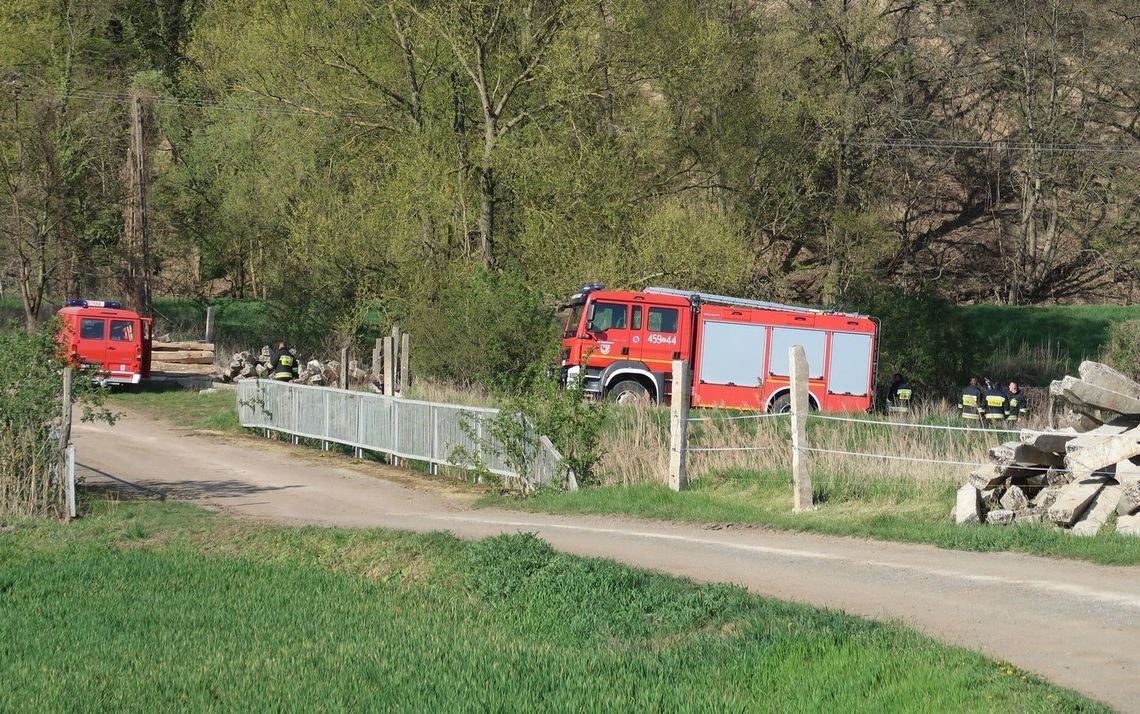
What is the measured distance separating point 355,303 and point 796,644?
101ft

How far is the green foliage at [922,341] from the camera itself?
3609 centimetres

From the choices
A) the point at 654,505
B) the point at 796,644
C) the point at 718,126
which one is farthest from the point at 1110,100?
the point at 796,644

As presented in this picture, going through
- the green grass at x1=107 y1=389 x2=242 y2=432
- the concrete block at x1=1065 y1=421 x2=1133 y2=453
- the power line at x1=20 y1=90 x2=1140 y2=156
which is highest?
the power line at x1=20 y1=90 x2=1140 y2=156

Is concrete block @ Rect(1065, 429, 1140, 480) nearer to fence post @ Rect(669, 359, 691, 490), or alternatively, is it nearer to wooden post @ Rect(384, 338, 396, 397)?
fence post @ Rect(669, 359, 691, 490)

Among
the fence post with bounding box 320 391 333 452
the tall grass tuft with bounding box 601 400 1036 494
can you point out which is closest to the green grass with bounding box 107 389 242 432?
the fence post with bounding box 320 391 333 452

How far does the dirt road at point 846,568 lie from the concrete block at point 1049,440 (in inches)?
69.3

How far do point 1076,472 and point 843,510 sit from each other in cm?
277

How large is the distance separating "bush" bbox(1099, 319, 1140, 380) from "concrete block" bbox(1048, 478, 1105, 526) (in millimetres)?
26284

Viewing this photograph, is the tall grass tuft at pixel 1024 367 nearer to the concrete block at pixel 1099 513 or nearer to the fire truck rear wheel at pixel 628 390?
the fire truck rear wheel at pixel 628 390

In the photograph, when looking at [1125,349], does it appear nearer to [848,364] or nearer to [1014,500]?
[848,364]

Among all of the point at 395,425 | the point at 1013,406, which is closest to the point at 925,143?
the point at 1013,406

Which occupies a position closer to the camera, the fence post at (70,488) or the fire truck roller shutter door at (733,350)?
the fence post at (70,488)

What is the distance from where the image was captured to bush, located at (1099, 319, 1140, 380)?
37.9 metres

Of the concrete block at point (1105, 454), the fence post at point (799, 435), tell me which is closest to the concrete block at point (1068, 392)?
the concrete block at point (1105, 454)
